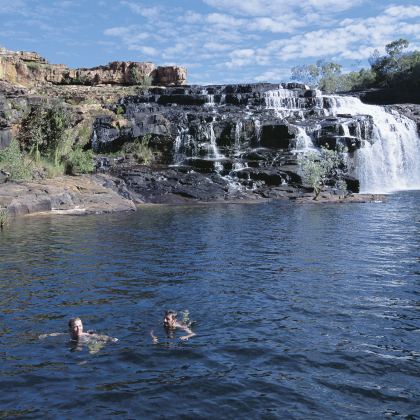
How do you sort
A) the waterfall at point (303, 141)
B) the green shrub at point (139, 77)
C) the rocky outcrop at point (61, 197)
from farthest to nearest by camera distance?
the green shrub at point (139, 77) < the waterfall at point (303, 141) < the rocky outcrop at point (61, 197)

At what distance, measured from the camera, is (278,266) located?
20.3 meters

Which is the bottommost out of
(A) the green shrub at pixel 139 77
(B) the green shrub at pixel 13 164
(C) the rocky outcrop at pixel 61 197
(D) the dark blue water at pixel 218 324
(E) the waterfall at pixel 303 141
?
(D) the dark blue water at pixel 218 324

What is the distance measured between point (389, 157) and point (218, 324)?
53466 mm

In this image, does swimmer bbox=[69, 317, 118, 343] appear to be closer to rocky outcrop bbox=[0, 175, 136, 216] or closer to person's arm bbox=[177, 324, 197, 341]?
person's arm bbox=[177, 324, 197, 341]

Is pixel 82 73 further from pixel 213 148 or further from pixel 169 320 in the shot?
pixel 169 320

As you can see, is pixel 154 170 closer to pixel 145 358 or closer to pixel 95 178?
pixel 95 178

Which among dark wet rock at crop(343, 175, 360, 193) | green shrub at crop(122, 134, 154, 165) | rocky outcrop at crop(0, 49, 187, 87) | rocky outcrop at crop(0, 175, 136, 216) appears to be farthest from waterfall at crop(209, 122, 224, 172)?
rocky outcrop at crop(0, 49, 187, 87)

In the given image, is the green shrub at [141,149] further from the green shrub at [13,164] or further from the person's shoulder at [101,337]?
the person's shoulder at [101,337]

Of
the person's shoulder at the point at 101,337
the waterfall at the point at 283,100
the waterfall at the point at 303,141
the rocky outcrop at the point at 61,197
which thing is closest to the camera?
the person's shoulder at the point at 101,337

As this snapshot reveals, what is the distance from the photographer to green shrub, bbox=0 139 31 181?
136 ft

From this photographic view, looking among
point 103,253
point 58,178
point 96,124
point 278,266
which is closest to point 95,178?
point 58,178

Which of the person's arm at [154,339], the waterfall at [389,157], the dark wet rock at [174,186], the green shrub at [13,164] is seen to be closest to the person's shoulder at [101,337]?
the person's arm at [154,339]

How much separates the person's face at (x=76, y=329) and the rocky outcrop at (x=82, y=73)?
70454 mm

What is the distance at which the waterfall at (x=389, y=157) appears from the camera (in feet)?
194
